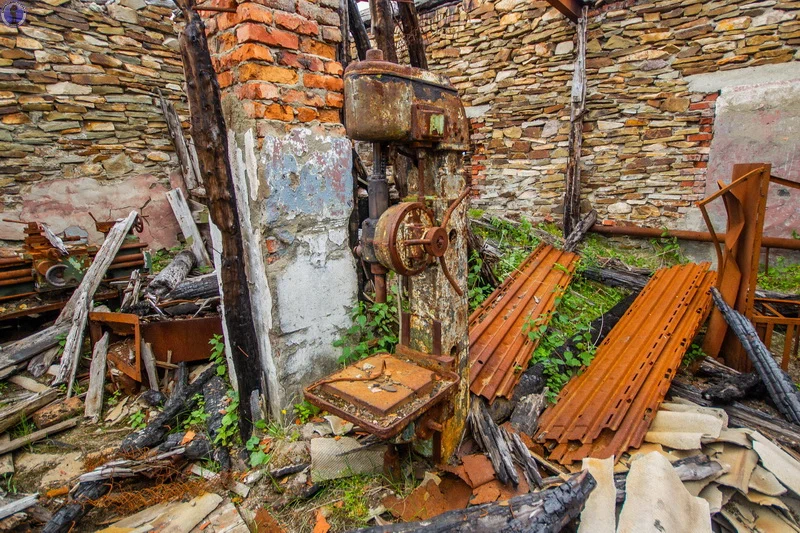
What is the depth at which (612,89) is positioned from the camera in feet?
17.2

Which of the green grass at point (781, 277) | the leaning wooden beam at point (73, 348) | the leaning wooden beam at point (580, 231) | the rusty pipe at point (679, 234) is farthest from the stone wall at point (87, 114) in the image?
the green grass at point (781, 277)

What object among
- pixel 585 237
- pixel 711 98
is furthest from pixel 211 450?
pixel 711 98

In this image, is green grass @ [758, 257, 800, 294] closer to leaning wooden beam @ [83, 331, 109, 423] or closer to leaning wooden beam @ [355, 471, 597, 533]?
leaning wooden beam @ [355, 471, 597, 533]

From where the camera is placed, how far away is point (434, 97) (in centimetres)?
186

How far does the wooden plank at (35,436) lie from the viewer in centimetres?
286

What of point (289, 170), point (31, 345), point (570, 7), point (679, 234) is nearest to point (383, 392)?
point (289, 170)

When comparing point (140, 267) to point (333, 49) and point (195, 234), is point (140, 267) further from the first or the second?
point (333, 49)

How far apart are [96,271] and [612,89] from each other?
617 cm

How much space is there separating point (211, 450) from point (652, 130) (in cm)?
571

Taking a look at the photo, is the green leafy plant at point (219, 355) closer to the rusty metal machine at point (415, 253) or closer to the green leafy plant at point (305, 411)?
the green leafy plant at point (305, 411)

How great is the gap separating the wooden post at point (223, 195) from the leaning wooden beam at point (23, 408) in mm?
1767

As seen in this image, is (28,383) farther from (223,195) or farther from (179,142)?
(179,142)

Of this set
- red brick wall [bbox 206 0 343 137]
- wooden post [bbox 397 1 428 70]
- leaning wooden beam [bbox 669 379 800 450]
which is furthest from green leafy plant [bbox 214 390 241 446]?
wooden post [bbox 397 1 428 70]

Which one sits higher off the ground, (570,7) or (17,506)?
(570,7)
